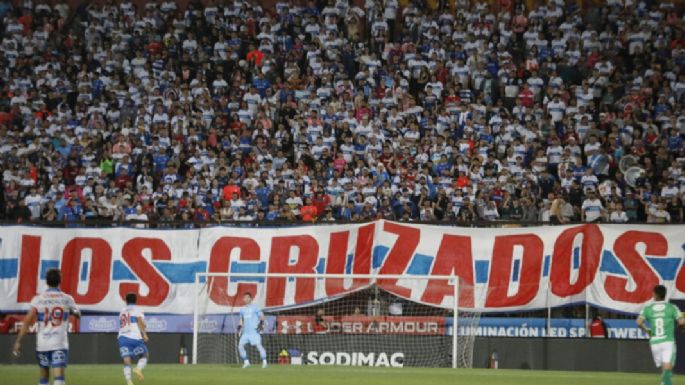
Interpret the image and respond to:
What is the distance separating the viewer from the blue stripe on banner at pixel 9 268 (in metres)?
32.8

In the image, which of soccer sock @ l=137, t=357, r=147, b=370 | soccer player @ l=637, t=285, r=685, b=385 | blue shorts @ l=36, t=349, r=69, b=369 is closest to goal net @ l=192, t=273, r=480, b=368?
soccer sock @ l=137, t=357, r=147, b=370

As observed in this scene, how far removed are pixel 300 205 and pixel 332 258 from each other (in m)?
2.94

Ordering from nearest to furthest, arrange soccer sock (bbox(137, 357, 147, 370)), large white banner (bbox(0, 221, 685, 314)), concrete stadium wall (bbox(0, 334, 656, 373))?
1. soccer sock (bbox(137, 357, 147, 370))
2. concrete stadium wall (bbox(0, 334, 656, 373))
3. large white banner (bbox(0, 221, 685, 314))

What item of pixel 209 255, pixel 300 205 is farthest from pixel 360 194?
pixel 209 255

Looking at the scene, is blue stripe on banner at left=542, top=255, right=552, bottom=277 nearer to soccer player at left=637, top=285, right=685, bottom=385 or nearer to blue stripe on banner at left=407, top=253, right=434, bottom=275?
blue stripe on banner at left=407, top=253, right=434, bottom=275

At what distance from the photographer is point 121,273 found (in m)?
33.0

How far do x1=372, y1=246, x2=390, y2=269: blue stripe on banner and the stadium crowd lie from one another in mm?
1951

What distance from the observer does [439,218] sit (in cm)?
3375

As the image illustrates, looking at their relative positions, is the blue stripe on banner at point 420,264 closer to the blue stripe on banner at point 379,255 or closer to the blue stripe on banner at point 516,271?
the blue stripe on banner at point 379,255

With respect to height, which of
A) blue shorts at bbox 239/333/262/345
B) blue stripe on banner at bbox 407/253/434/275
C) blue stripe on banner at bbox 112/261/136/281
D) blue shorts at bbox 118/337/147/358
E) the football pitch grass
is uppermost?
blue stripe on banner at bbox 407/253/434/275

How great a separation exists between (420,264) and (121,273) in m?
7.34

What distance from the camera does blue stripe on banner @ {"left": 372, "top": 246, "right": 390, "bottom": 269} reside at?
3197cm

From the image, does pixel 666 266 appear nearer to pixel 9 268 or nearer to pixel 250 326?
pixel 250 326

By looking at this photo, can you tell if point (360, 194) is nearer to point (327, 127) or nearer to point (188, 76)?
point (327, 127)
